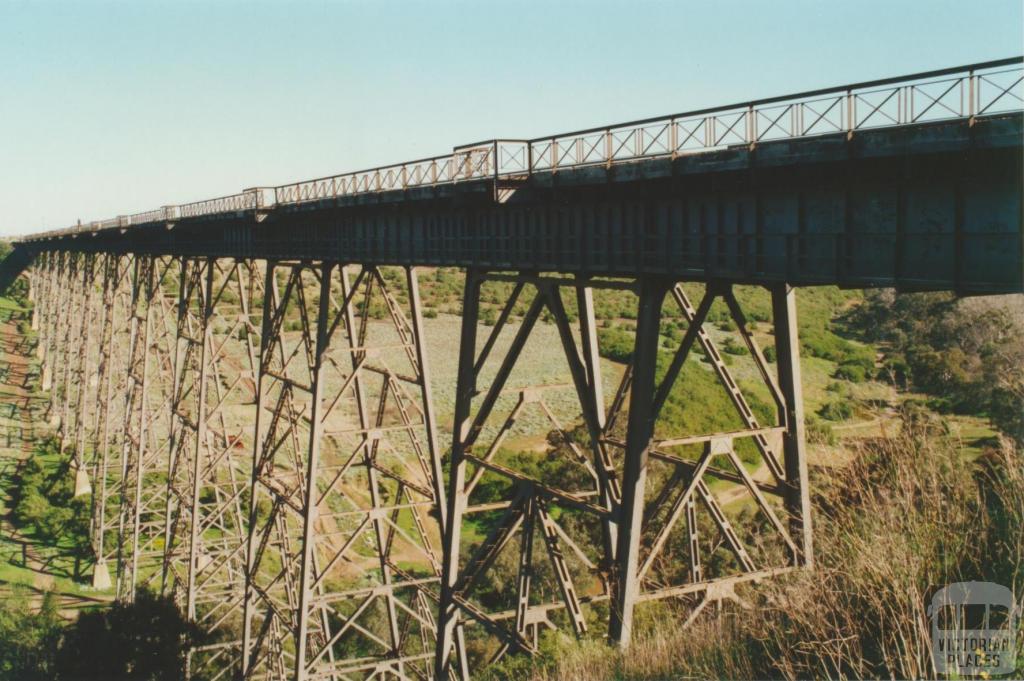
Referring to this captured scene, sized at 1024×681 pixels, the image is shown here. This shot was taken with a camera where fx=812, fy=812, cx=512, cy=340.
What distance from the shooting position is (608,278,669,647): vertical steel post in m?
7.83

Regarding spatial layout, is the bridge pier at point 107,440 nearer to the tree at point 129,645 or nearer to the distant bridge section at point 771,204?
the tree at point 129,645

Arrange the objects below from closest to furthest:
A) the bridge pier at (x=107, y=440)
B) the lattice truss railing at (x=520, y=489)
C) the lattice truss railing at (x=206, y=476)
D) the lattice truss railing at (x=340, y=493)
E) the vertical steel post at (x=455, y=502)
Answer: the lattice truss railing at (x=520, y=489)
the vertical steel post at (x=455, y=502)
the lattice truss railing at (x=340, y=493)
the lattice truss railing at (x=206, y=476)
the bridge pier at (x=107, y=440)

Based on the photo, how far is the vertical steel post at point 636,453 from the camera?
7.83 metres

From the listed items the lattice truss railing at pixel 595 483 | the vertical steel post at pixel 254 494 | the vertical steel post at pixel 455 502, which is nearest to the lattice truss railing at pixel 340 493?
the vertical steel post at pixel 254 494

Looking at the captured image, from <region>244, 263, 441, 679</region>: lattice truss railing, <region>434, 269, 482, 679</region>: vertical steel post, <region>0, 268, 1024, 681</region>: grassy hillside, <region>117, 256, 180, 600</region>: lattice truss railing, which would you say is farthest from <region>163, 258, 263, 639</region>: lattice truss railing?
<region>434, 269, 482, 679</region>: vertical steel post

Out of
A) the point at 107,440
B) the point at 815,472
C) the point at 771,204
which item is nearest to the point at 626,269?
the point at 771,204

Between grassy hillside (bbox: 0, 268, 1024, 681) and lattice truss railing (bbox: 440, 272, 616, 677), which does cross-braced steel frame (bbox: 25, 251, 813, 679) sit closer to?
lattice truss railing (bbox: 440, 272, 616, 677)

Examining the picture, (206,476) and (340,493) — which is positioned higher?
(340,493)

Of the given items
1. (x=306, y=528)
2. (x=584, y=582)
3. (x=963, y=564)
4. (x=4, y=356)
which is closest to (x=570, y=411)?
(x=584, y=582)

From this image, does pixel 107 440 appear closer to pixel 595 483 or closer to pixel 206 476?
pixel 206 476

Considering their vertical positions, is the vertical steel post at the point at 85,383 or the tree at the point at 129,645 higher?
the vertical steel post at the point at 85,383

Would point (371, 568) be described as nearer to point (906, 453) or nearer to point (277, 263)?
point (277, 263)

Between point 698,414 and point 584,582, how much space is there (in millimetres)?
11986

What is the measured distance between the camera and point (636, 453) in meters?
7.89
